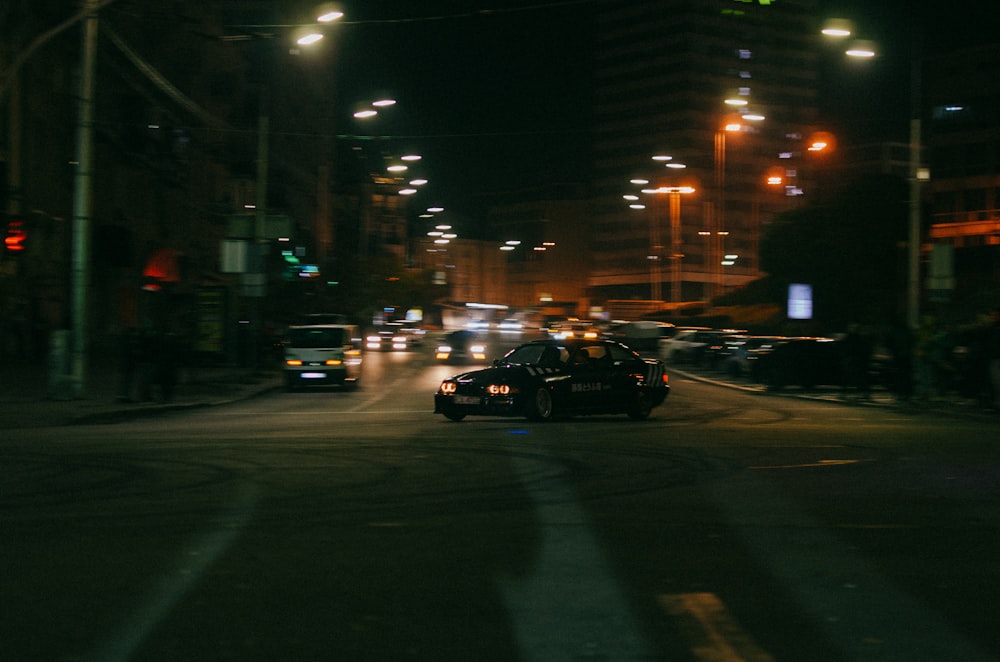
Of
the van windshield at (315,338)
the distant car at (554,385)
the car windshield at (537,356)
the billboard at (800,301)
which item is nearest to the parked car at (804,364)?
the billboard at (800,301)

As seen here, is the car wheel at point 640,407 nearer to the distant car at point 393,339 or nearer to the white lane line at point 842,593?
the white lane line at point 842,593

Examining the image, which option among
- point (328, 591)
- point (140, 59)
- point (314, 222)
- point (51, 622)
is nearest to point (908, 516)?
point (328, 591)

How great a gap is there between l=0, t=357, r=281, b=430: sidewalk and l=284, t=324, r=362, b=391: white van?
96 cm

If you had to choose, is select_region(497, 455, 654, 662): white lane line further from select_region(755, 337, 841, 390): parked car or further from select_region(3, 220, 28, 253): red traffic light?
select_region(755, 337, 841, 390): parked car

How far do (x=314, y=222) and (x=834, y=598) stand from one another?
106704 mm

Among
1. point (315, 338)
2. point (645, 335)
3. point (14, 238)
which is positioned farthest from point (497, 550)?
point (645, 335)

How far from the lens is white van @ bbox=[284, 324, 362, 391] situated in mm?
32562

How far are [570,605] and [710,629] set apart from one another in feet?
2.72

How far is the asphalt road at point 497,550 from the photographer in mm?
5703

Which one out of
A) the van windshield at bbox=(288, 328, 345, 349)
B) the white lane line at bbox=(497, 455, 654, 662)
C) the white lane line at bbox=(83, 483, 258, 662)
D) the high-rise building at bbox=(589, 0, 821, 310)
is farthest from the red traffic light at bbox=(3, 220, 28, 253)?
the high-rise building at bbox=(589, 0, 821, 310)

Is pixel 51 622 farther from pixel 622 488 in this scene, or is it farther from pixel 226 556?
pixel 622 488

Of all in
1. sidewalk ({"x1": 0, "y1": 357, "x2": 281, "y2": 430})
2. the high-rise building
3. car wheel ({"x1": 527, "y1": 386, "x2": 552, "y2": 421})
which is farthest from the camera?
the high-rise building

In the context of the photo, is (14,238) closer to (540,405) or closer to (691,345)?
(540,405)

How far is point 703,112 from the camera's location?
15075 cm
